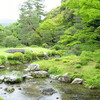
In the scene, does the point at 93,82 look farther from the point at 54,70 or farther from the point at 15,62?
the point at 15,62

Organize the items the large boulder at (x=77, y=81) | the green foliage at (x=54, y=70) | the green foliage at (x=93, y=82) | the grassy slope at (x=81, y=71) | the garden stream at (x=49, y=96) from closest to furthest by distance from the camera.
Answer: the garden stream at (x=49, y=96)
the green foliage at (x=93, y=82)
the grassy slope at (x=81, y=71)
the large boulder at (x=77, y=81)
the green foliage at (x=54, y=70)

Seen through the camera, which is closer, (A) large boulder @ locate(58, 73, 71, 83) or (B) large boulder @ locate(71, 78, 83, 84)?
(B) large boulder @ locate(71, 78, 83, 84)

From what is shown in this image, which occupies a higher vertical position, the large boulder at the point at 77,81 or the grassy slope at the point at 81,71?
the grassy slope at the point at 81,71

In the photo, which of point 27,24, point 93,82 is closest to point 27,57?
point 93,82

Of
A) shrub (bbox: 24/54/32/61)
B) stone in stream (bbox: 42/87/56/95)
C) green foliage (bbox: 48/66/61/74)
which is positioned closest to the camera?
stone in stream (bbox: 42/87/56/95)

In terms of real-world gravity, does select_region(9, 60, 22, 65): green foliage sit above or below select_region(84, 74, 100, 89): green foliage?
above

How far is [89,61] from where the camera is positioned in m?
Answer: 14.5

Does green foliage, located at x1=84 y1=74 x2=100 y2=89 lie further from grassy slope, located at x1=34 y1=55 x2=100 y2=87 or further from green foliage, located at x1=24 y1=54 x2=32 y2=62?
green foliage, located at x1=24 y1=54 x2=32 y2=62

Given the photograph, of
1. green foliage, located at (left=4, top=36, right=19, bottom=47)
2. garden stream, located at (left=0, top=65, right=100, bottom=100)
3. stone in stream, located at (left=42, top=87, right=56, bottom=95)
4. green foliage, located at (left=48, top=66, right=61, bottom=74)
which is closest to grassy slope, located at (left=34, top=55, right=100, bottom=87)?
green foliage, located at (left=48, top=66, right=61, bottom=74)

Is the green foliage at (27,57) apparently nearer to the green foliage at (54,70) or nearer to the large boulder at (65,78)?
the green foliage at (54,70)

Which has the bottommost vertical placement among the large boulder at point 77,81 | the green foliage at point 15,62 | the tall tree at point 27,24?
the large boulder at point 77,81

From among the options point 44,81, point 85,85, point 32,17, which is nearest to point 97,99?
point 85,85

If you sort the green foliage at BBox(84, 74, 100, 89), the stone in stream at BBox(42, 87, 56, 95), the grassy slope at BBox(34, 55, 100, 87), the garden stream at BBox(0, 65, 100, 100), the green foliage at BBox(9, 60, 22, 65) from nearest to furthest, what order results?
the garden stream at BBox(0, 65, 100, 100) → the stone in stream at BBox(42, 87, 56, 95) → the green foliage at BBox(84, 74, 100, 89) → the grassy slope at BBox(34, 55, 100, 87) → the green foliage at BBox(9, 60, 22, 65)

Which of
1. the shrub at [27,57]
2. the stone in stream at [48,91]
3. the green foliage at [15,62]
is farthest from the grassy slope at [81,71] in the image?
the shrub at [27,57]
